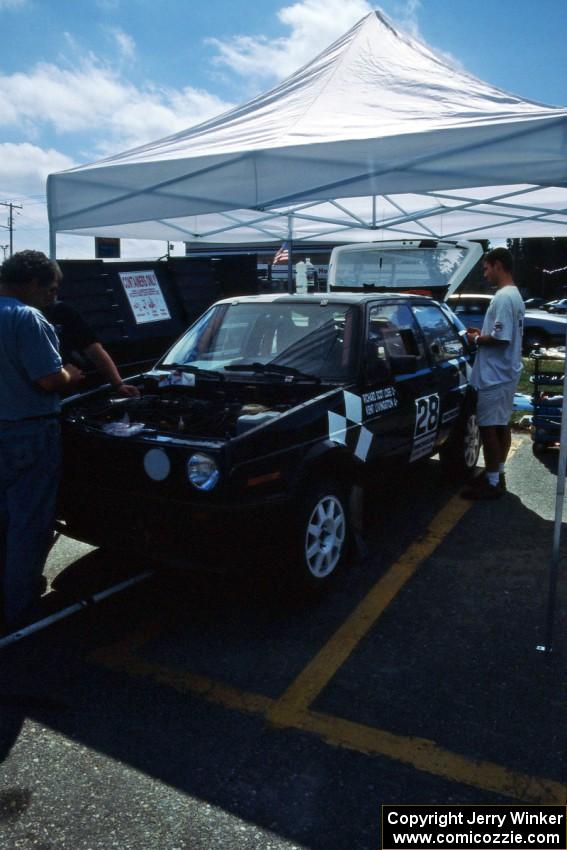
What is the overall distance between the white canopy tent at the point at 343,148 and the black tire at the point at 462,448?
1910mm

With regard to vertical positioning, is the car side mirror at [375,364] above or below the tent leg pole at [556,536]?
above

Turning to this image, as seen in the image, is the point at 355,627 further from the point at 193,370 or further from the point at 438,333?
the point at 438,333

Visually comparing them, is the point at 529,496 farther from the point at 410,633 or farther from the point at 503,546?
the point at 410,633

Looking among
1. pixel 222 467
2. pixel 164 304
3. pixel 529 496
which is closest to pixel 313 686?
pixel 222 467

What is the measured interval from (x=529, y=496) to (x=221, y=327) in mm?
2901

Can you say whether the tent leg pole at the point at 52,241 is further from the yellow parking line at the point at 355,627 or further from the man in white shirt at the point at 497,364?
the yellow parking line at the point at 355,627

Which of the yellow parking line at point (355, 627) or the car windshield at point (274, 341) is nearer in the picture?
the yellow parking line at point (355, 627)

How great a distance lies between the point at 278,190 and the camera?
199 inches

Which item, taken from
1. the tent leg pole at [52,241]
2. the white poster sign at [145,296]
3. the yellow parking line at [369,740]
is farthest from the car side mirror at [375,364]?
the white poster sign at [145,296]

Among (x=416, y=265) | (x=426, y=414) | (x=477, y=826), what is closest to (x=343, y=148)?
(x=426, y=414)

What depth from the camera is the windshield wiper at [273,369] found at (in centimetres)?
419

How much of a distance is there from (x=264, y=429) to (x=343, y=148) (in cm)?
231

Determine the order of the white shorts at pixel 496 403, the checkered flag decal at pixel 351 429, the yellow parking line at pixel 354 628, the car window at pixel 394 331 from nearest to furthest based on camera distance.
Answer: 1. the yellow parking line at pixel 354 628
2. the checkered flag decal at pixel 351 429
3. the car window at pixel 394 331
4. the white shorts at pixel 496 403

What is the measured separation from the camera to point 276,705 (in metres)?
2.88
